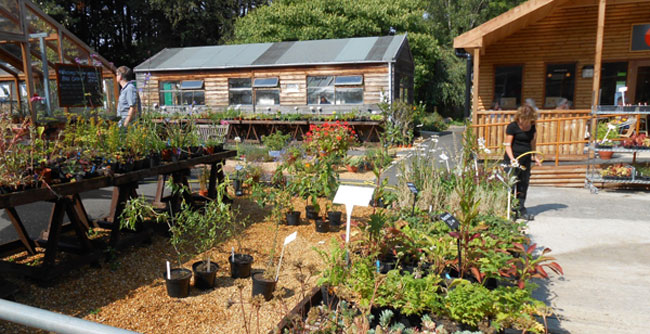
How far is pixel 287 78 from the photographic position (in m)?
17.2

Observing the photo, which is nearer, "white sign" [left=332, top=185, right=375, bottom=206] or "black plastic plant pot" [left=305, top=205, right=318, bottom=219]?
"white sign" [left=332, top=185, right=375, bottom=206]

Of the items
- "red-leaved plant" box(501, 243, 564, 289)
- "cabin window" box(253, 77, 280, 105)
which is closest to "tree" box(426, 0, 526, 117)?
"cabin window" box(253, 77, 280, 105)

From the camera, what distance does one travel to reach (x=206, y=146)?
578cm

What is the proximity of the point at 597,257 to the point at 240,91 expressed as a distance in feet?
50.1

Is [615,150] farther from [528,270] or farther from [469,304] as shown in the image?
[469,304]

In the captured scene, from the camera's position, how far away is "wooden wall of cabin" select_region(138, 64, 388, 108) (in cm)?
1597

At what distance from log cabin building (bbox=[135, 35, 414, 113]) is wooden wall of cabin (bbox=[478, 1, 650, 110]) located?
3.98 m

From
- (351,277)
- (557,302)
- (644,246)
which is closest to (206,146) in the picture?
(351,277)

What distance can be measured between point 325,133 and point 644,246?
4.92 meters

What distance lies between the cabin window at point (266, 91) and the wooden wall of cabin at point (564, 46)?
796cm

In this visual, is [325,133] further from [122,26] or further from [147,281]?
[122,26]

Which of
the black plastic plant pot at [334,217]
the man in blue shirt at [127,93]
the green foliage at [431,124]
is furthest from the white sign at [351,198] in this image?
the green foliage at [431,124]

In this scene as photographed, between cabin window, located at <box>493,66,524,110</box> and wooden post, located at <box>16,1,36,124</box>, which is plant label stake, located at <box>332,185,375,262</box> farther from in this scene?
cabin window, located at <box>493,66,524,110</box>

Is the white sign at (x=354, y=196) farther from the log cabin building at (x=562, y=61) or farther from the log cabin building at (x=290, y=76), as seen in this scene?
the log cabin building at (x=290, y=76)
